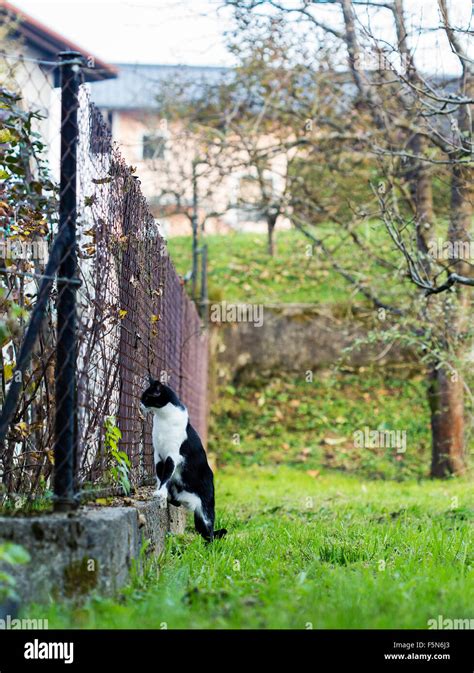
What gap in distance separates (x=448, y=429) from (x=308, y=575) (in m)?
8.07

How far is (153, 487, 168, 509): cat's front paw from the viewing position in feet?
16.5

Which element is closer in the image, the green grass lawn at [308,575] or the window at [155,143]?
the green grass lawn at [308,575]

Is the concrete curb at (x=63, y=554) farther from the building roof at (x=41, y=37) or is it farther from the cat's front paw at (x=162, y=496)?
the building roof at (x=41, y=37)

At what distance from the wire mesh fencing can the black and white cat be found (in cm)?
18

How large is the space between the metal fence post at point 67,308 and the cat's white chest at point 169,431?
5.28 feet

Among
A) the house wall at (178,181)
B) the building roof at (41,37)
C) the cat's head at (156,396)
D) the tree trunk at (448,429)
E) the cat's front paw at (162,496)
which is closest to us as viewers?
the cat's front paw at (162,496)

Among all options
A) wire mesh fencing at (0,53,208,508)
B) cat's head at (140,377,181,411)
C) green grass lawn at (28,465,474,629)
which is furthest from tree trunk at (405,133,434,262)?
cat's head at (140,377,181,411)

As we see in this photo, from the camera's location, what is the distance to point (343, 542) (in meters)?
5.34

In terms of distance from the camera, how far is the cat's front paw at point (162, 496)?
16.5ft

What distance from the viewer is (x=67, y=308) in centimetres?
365

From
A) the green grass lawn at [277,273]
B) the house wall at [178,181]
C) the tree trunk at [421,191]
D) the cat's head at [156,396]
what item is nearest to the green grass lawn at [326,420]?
the green grass lawn at [277,273]

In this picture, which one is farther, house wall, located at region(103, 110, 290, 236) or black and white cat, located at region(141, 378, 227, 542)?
house wall, located at region(103, 110, 290, 236)

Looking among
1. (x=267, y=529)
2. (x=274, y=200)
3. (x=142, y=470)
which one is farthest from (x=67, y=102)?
(x=274, y=200)

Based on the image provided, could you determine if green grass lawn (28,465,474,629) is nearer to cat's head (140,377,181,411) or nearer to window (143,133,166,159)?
cat's head (140,377,181,411)
